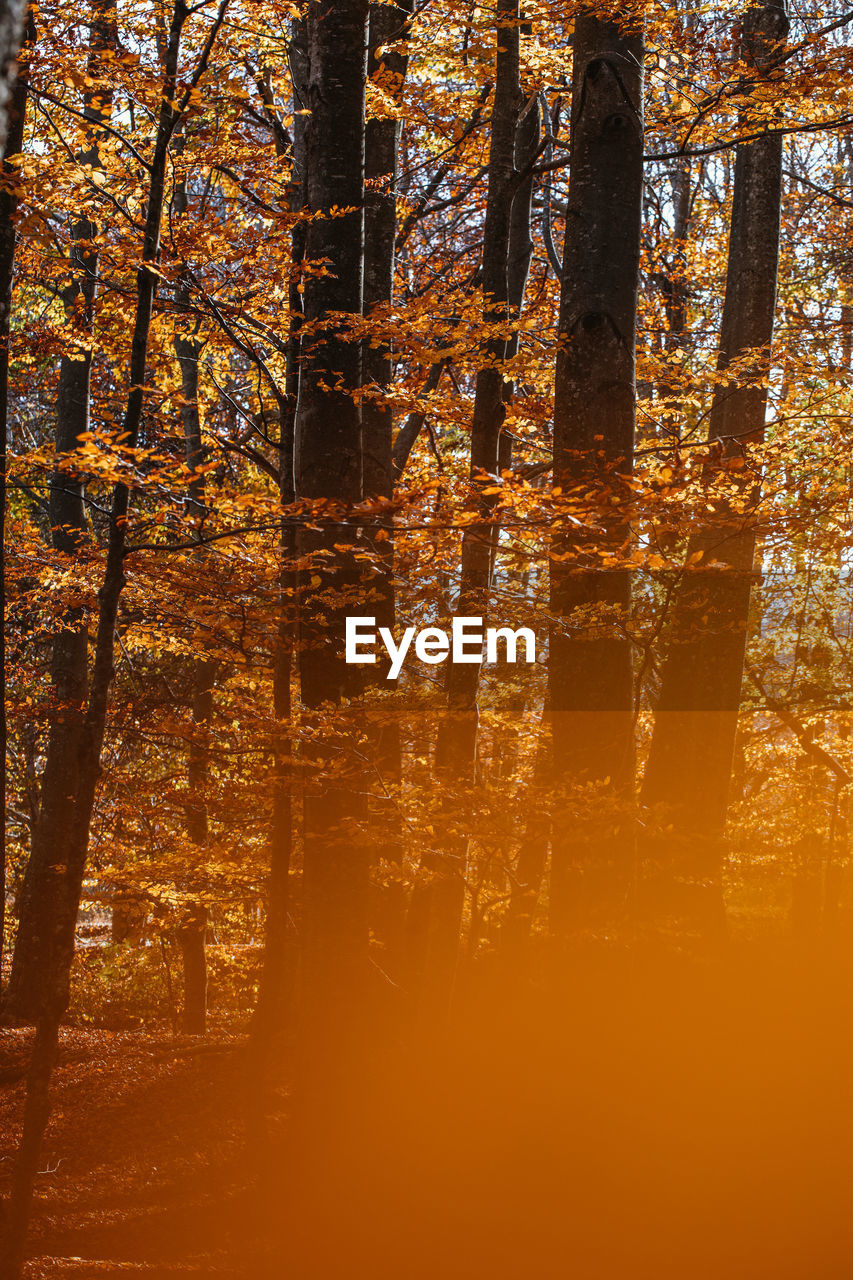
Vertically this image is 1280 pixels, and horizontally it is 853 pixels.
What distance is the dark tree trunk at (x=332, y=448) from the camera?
602cm

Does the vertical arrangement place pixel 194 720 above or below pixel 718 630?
below

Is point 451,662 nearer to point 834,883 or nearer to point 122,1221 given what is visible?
point 122,1221

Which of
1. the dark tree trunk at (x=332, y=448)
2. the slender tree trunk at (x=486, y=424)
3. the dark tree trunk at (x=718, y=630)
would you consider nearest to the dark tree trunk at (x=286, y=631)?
the dark tree trunk at (x=332, y=448)

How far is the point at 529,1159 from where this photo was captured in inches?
259

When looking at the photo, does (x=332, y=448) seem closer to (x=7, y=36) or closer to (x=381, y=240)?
(x=381, y=240)

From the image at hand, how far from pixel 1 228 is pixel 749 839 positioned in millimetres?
10372

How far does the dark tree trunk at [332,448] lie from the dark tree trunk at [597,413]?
1378 mm

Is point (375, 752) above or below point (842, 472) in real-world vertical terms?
below

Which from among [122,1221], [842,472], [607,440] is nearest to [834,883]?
[842,472]

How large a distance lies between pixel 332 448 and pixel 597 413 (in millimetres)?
1731

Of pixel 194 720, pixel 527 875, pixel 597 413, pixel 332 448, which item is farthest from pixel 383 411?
pixel 527 875

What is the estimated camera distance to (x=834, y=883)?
12555mm

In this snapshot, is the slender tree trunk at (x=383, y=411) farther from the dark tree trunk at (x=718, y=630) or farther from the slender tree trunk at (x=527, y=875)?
the dark tree trunk at (x=718, y=630)

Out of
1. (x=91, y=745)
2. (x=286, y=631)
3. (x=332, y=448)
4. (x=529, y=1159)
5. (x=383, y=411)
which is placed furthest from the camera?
(x=383, y=411)
